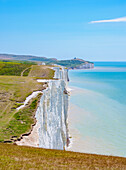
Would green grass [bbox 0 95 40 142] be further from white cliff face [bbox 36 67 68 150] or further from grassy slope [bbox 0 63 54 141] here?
white cliff face [bbox 36 67 68 150]

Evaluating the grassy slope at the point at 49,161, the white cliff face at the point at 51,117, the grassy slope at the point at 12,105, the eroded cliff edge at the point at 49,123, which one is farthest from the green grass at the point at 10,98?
the grassy slope at the point at 49,161

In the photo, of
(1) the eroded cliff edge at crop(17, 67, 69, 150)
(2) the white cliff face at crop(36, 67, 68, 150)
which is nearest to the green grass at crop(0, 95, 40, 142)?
(1) the eroded cliff edge at crop(17, 67, 69, 150)

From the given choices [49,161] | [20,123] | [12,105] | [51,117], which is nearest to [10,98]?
[12,105]

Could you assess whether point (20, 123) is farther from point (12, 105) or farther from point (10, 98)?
point (10, 98)

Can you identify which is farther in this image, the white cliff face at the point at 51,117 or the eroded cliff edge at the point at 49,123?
the white cliff face at the point at 51,117

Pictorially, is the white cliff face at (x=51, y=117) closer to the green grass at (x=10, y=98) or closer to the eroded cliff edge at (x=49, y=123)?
the eroded cliff edge at (x=49, y=123)

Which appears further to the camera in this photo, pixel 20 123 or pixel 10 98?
pixel 10 98

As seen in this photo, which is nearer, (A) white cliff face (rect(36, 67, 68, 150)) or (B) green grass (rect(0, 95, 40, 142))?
(B) green grass (rect(0, 95, 40, 142))

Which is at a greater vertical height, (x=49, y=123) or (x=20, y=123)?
(x=20, y=123)

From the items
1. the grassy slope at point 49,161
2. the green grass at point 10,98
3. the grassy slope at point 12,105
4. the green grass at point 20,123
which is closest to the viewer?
the grassy slope at point 49,161
